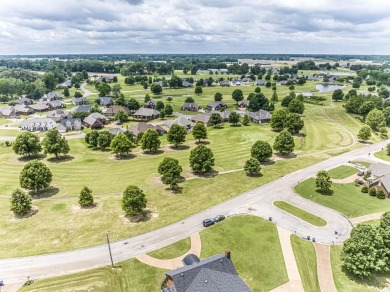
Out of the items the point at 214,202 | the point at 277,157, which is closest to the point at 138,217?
the point at 214,202

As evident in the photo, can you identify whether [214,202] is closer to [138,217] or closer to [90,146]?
[138,217]

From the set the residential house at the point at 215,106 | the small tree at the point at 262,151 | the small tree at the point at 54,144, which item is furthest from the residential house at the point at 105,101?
the small tree at the point at 262,151

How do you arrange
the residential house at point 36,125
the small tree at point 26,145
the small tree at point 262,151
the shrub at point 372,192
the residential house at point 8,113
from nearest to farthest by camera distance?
1. the shrub at point 372,192
2. the small tree at point 262,151
3. the small tree at point 26,145
4. the residential house at point 36,125
5. the residential house at point 8,113

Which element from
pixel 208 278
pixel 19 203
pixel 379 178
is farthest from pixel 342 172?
pixel 19 203

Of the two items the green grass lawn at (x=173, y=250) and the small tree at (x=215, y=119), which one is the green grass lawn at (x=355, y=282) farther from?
the small tree at (x=215, y=119)

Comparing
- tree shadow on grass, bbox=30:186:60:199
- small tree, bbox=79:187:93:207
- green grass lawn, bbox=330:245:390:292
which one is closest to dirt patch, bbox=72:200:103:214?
small tree, bbox=79:187:93:207

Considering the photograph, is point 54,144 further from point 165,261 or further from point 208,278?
point 208,278

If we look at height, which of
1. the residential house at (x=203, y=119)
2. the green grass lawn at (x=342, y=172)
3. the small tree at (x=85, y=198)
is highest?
the residential house at (x=203, y=119)
